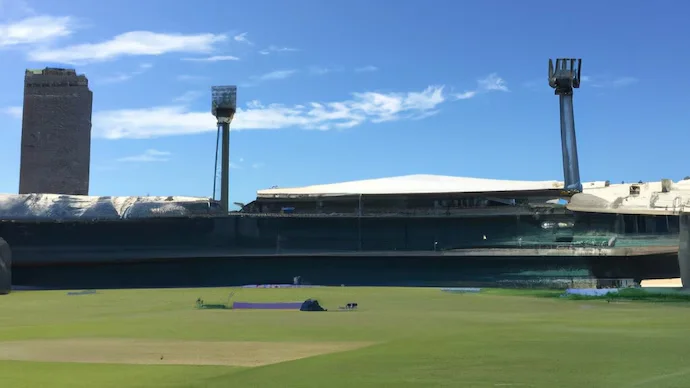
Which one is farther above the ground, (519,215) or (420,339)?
(519,215)

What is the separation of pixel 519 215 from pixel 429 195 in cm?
1463

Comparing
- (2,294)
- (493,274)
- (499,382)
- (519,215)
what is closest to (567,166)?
(519,215)

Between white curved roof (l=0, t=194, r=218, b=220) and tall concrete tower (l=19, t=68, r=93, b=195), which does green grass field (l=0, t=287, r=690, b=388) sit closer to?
white curved roof (l=0, t=194, r=218, b=220)

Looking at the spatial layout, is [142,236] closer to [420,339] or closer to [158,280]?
[158,280]

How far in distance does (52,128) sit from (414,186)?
302ft

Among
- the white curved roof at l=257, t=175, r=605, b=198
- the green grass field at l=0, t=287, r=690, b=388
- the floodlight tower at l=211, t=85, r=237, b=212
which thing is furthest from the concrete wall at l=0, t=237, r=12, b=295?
the floodlight tower at l=211, t=85, r=237, b=212

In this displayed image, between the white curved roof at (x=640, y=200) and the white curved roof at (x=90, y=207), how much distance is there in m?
51.7

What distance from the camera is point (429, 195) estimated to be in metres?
89.4

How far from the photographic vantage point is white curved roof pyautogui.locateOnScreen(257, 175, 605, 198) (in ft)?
306

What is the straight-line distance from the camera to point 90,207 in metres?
88.9

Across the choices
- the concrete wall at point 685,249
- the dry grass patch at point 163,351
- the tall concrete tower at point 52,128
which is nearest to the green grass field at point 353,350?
the dry grass patch at point 163,351

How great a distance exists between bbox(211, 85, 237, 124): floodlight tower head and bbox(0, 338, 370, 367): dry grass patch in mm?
98191

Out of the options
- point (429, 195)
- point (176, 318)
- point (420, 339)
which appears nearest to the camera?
point (420, 339)

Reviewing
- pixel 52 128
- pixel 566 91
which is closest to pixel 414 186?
pixel 566 91
